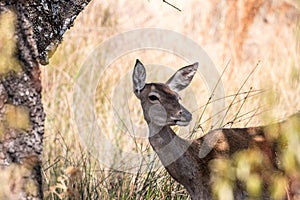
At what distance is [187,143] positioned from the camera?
15.7ft

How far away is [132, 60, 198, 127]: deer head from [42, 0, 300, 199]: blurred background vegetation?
31cm

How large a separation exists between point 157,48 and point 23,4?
567cm

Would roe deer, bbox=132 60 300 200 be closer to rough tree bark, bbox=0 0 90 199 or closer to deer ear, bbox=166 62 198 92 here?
deer ear, bbox=166 62 198 92

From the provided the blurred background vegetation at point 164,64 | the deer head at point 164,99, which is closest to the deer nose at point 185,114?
the deer head at point 164,99

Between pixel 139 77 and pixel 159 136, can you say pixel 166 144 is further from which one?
pixel 139 77

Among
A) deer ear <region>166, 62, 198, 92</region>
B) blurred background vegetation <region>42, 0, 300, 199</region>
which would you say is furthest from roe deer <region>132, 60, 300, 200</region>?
blurred background vegetation <region>42, 0, 300, 199</region>

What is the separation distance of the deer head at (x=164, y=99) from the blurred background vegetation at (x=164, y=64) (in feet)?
1.02

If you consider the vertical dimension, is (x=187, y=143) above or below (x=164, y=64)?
below

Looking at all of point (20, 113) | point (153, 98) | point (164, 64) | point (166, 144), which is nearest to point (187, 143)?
point (166, 144)

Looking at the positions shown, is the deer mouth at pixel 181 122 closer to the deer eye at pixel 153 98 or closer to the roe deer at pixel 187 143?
the roe deer at pixel 187 143

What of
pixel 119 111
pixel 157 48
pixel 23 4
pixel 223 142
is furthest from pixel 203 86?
pixel 23 4

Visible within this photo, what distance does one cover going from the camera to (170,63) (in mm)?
9117

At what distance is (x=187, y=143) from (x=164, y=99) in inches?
13.5

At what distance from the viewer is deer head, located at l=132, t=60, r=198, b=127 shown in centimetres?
449
